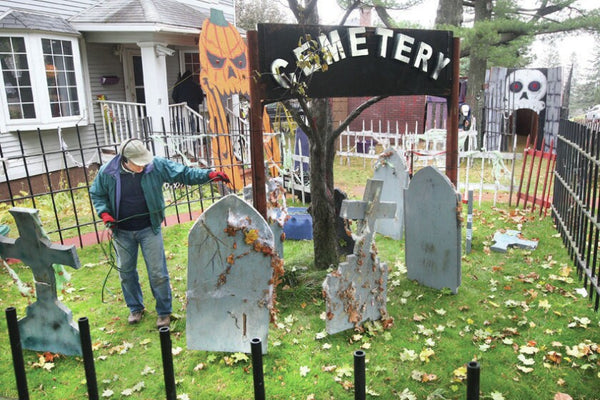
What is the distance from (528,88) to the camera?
15672 millimetres

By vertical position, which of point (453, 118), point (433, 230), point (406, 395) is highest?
point (453, 118)

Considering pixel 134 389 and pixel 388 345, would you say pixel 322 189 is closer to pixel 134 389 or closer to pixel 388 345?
pixel 388 345

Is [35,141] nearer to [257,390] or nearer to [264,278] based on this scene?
[264,278]

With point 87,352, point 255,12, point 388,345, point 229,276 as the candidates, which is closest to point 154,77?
point 229,276

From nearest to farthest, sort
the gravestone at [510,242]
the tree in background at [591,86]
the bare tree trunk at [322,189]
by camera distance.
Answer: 1. the bare tree trunk at [322,189]
2. the gravestone at [510,242]
3. the tree in background at [591,86]

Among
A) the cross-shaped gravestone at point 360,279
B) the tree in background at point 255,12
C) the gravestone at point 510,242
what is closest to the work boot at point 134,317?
the cross-shaped gravestone at point 360,279

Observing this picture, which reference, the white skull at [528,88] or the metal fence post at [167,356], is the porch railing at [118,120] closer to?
the metal fence post at [167,356]

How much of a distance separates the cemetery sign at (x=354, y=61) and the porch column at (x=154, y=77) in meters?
8.19

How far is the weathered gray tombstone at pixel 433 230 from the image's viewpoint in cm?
520

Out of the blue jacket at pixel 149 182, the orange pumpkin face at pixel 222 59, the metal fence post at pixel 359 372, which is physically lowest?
the metal fence post at pixel 359 372

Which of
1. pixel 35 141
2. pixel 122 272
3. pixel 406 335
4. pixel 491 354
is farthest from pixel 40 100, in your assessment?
pixel 491 354

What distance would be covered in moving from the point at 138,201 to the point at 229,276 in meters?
1.18

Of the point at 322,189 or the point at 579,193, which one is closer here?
the point at 579,193

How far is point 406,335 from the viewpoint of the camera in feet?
15.0
